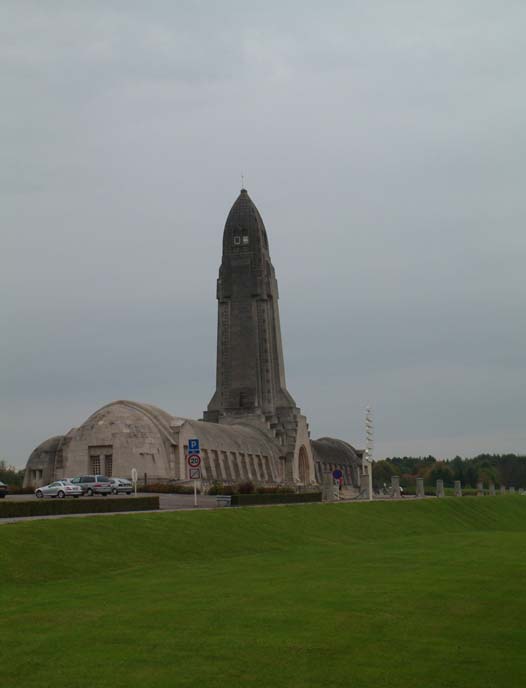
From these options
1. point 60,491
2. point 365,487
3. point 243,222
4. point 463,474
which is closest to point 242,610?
point 60,491

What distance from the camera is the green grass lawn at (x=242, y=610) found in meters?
12.8

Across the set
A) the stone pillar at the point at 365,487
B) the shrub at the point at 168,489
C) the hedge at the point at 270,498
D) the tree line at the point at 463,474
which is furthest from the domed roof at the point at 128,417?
the tree line at the point at 463,474

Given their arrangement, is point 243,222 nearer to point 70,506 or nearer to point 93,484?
point 93,484

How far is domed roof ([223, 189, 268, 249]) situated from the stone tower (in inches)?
5.3

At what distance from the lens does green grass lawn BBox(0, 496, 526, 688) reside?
42.0ft

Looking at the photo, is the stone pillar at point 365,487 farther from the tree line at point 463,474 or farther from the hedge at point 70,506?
the tree line at point 463,474

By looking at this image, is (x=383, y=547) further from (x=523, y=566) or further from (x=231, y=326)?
(x=231, y=326)

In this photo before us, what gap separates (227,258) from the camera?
102625 millimetres

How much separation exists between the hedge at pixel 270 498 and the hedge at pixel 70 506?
5.99 m

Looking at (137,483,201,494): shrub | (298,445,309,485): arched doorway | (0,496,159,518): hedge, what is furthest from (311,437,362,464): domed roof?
(0,496,159,518): hedge

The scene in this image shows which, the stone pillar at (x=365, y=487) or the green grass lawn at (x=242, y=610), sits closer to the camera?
the green grass lawn at (x=242, y=610)

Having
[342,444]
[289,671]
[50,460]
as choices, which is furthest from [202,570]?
[342,444]

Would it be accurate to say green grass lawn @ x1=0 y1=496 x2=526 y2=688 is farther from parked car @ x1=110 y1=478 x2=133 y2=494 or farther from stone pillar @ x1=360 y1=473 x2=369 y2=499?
stone pillar @ x1=360 y1=473 x2=369 y2=499

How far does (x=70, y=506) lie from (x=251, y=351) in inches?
2536
